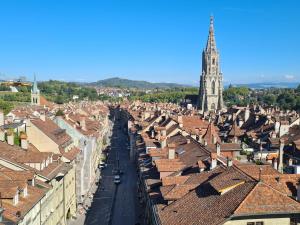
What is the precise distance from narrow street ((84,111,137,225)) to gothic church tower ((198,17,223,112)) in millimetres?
95450

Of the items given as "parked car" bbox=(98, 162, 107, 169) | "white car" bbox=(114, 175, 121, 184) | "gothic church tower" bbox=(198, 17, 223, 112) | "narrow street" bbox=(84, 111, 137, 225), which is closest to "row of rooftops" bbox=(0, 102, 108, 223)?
"narrow street" bbox=(84, 111, 137, 225)

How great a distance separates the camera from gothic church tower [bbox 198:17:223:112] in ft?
602

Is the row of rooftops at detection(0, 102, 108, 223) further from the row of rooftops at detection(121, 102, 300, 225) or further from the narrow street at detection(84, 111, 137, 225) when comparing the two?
the row of rooftops at detection(121, 102, 300, 225)

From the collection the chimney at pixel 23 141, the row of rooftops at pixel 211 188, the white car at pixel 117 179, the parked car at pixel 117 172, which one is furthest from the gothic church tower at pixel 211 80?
the chimney at pixel 23 141

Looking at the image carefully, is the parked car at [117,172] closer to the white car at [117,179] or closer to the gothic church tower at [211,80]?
the white car at [117,179]

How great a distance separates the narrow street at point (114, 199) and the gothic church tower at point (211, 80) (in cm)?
9545

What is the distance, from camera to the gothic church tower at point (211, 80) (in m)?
184

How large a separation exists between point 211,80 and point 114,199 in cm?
12894

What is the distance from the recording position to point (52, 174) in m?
43.1

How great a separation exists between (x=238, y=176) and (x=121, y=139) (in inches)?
4113

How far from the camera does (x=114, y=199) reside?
6153 centimetres

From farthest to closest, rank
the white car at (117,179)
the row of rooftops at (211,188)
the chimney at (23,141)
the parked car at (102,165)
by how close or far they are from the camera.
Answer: the parked car at (102,165) < the white car at (117,179) < the chimney at (23,141) < the row of rooftops at (211,188)

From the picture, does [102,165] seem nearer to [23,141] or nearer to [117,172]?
[117,172]

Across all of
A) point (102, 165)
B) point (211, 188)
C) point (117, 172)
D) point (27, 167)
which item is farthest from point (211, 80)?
point (211, 188)
